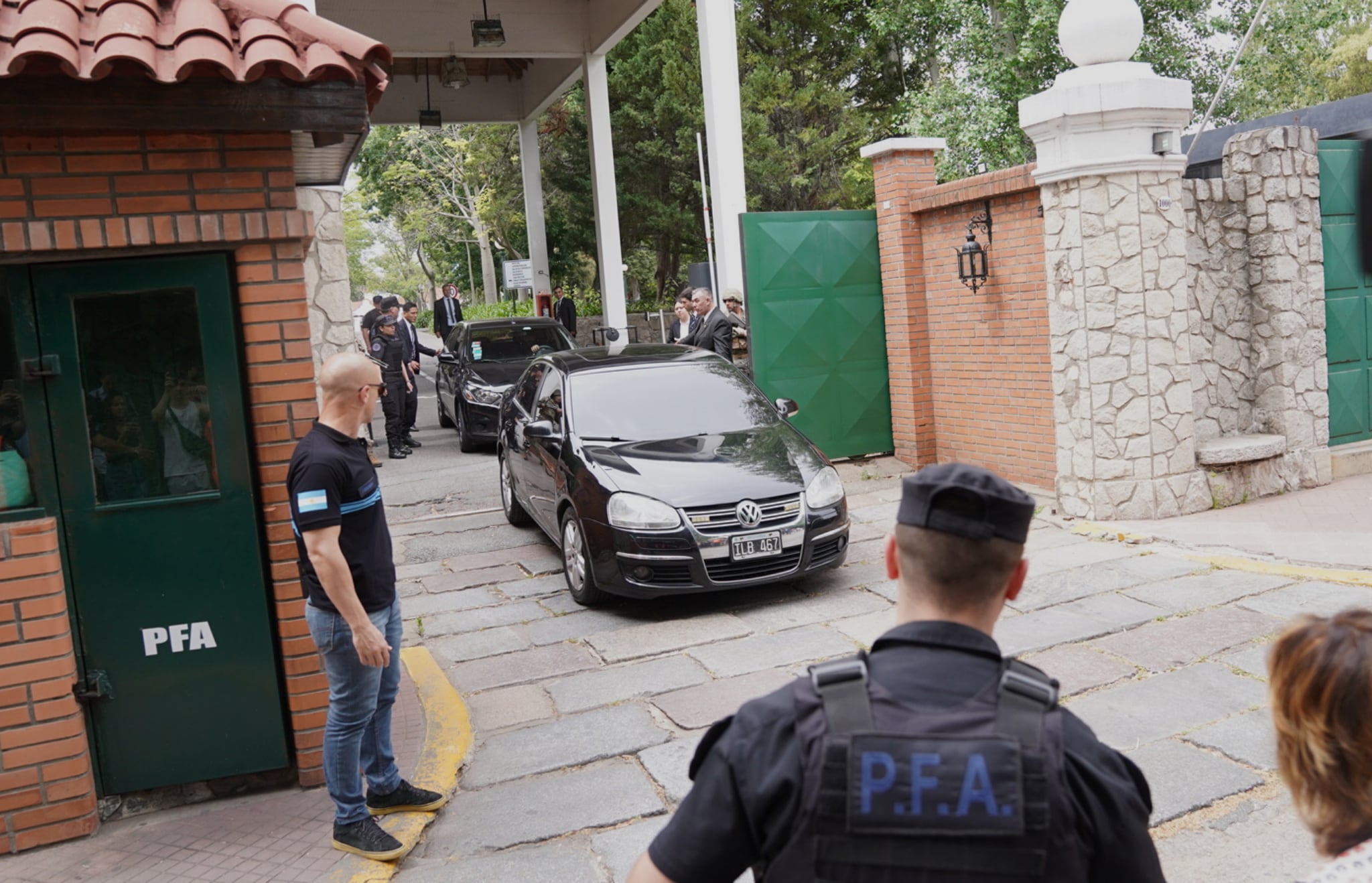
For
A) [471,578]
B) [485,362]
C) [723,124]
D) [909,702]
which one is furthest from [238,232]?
[485,362]

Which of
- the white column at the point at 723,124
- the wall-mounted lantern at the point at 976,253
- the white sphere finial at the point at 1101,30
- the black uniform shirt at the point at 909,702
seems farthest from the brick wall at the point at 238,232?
the white column at the point at 723,124

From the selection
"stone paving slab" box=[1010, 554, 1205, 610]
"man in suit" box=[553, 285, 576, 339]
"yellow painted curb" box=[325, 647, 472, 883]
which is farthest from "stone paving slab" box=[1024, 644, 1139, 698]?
"man in suit" box=[553, 285, 576, 339]

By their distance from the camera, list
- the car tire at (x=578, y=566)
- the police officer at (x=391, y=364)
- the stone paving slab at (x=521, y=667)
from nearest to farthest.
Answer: the stone paving slab at (x=521, y=667)
the car tire at (x=578, y=566)
the police officer at (x=391, y=364)

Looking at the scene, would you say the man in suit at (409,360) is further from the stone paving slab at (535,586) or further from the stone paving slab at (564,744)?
the stone paving slab at (564,744)

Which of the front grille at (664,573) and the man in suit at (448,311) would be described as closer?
the front grille at (664,573)

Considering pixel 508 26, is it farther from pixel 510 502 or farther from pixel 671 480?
pixel 671 480

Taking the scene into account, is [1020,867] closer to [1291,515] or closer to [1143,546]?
[1143,546]

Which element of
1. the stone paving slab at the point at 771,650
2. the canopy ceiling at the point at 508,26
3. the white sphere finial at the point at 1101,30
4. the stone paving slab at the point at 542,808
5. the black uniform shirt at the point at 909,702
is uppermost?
the canopy ceiling at the point at 508,26

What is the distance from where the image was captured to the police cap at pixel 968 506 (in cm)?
182

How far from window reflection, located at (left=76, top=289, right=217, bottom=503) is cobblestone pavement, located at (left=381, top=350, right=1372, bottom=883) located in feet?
5.97

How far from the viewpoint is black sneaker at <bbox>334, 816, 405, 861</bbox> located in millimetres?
4195

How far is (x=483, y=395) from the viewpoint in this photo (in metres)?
14.2

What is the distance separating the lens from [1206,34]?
2070 centimetres

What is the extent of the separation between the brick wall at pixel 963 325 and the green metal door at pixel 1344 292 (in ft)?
7.99
